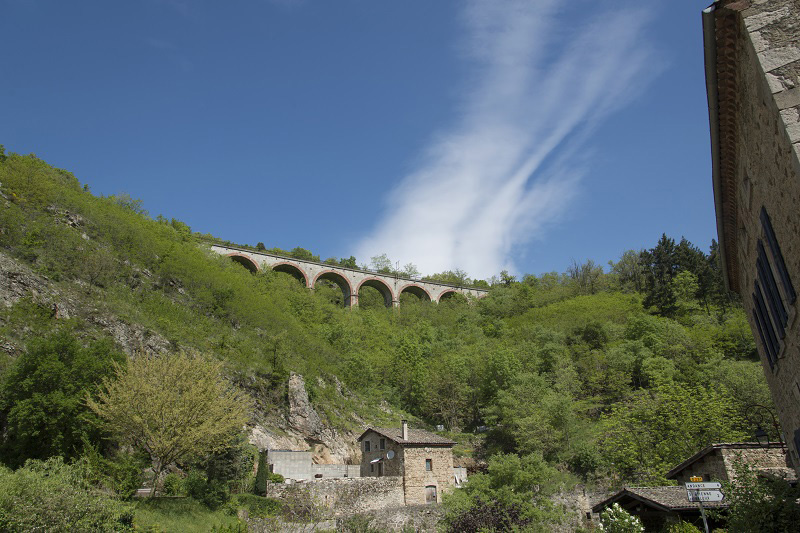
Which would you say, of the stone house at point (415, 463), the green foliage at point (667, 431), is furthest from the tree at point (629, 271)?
the stone house at point (415, 463)

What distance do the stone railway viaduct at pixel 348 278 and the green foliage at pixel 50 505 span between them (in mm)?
47457

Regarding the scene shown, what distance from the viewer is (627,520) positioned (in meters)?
14.6

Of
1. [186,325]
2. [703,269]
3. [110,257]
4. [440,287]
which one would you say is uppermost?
[440,287]

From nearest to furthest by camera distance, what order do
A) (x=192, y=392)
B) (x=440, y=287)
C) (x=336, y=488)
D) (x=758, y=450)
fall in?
1. (x=758, y=450)
2. (x=192, y=392)
3. (x=336, y=488)
4. (x=440, y=287)

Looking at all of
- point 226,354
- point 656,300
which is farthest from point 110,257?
point 656,300

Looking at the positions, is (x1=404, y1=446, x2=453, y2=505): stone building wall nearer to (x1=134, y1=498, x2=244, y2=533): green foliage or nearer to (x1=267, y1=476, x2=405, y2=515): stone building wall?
(x1=267, y1=476, x2=405, y2=515): stone building wall

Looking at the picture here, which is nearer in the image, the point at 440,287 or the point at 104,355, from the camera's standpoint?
the point at 104,355

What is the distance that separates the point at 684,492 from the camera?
18.2 meters

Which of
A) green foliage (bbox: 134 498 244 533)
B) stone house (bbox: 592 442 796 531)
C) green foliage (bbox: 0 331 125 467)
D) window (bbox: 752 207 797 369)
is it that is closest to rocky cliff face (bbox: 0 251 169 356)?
green foliage (bbox: 0 331 125 467)

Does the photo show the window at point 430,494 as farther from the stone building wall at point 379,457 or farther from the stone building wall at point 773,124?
the stone building wall at point 773,124

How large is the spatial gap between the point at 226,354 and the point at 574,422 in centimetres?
2295

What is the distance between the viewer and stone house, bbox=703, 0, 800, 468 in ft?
19.4

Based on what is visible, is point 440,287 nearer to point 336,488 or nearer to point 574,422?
point 574,422

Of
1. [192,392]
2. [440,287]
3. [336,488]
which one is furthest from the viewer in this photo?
[440,287]
